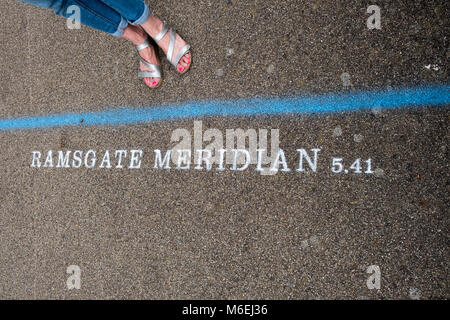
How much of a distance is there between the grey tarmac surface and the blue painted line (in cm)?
5

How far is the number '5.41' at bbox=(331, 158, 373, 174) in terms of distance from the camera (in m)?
2.04

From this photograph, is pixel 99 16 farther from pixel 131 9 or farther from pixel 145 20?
pixel 145 20

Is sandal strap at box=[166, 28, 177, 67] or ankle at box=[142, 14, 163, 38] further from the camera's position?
sandal strap at box=[166, 28, 177, 67]

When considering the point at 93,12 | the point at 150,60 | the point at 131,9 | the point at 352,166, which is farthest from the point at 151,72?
the point at 352,166

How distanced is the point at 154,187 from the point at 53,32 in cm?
175

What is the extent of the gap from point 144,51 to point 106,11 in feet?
1.62

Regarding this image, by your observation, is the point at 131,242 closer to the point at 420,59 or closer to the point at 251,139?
the point at 251,139

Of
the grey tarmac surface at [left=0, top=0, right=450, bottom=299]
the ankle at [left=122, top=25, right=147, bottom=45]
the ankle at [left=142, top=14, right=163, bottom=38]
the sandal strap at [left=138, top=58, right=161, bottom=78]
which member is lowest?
the grey tarmac surface at [left=0, top=0, right=450, bottom=299]

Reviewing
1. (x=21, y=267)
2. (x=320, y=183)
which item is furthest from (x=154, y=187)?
(x=21, y=267)

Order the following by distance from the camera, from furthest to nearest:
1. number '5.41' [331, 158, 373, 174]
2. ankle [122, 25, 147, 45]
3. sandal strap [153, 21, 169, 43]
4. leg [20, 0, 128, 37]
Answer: sandal strap [153, 21, 169, 43] → ankle [122, 25, 147, 45] → number '5.41' [331, 158, 373, 174] → leg [20, 0, 128, 37]

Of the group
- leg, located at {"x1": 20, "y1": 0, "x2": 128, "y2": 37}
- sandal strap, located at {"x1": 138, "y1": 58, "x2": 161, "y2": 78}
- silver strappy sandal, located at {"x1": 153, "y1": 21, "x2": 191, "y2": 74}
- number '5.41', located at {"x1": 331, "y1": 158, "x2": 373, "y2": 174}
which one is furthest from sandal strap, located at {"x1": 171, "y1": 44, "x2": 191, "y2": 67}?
number '5.41', located at {"x1": 331, "y1": 158, "x2": 373, "y2": 174}

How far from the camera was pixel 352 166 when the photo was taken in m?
2.07

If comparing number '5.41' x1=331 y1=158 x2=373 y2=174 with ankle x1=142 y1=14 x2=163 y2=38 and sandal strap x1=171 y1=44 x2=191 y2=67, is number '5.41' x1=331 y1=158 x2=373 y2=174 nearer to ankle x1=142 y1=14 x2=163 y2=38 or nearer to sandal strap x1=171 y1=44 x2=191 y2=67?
sandal strap x1=171 y1=44 x2=191 y2=67

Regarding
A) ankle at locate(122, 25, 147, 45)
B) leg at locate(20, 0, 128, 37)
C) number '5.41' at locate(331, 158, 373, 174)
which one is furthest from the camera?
ankle at locate(122, 25, 147, 45)
